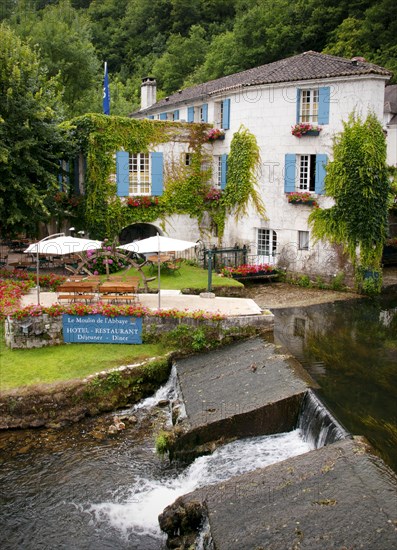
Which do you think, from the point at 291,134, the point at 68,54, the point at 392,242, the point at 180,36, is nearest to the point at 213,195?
the point at 291,134

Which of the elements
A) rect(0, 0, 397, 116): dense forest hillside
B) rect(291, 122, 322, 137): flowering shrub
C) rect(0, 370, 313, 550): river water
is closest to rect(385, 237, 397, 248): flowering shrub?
rect(291, 122, 322, 137): flowering shrub

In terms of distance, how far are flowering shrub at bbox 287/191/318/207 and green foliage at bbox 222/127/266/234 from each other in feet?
5.64

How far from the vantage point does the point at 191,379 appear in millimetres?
14094

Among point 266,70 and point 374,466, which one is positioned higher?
point 266,70

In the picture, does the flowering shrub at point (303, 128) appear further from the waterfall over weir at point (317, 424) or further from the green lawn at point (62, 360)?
the waterfall over weir at point (317, 424)

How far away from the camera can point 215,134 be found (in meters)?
27.6

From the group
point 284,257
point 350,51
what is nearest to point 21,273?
point 284,257

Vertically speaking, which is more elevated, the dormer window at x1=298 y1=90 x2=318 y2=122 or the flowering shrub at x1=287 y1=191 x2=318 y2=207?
the dormer window at x1=298 y1=90 x2=318 y2=122

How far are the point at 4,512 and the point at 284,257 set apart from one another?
1793 cm

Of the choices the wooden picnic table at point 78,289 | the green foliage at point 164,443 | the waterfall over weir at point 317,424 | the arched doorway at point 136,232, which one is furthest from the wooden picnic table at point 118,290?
the arched doorway at point 136,232

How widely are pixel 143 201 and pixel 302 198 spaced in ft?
23.6

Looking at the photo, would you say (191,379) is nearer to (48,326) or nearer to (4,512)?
(48,326)

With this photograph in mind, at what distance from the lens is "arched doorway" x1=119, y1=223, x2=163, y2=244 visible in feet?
93.6

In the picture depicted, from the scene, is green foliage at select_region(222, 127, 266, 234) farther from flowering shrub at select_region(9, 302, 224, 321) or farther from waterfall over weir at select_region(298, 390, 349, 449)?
waterfall over weir at select_region(298, 390, 349, 449)
